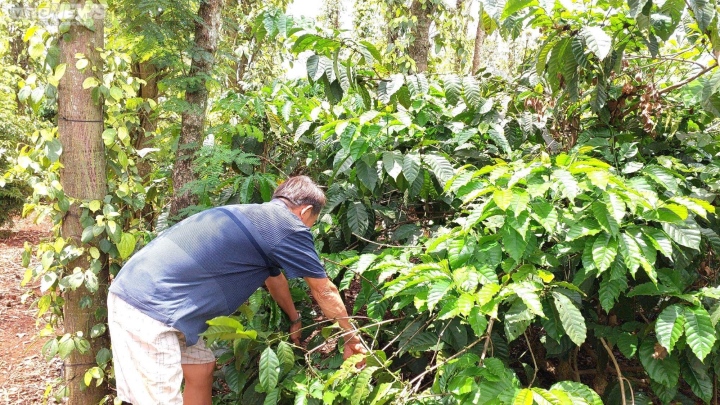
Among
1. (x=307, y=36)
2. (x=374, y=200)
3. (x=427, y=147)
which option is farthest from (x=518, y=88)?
(x=307, y=36)

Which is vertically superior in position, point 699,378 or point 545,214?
point 545,214

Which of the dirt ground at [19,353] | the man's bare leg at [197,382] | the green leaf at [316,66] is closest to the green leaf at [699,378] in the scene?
the green leaf at [316,66]

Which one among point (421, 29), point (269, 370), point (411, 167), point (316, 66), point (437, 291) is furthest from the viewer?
point (421, 29)

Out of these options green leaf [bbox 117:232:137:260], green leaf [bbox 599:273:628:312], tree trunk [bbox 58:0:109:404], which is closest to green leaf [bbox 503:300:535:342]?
green leaf [bbox 599:273:628:312]

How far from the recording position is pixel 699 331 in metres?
1.68

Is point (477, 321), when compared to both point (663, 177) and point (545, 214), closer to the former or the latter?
point (545, 214)

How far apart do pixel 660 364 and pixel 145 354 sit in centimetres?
203

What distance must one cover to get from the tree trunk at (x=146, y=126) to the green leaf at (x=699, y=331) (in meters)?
2.89

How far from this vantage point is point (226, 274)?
230 cm

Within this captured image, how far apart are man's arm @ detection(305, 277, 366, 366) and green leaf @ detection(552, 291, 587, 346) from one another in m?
0.89

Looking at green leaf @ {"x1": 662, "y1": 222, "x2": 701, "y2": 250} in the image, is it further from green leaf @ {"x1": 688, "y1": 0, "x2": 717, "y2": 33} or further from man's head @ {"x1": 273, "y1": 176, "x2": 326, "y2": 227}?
man's head @ {"x1": 273, "y1": 176, "x2": 326, "y2": 227}

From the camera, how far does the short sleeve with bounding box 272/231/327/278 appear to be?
7.45 ft

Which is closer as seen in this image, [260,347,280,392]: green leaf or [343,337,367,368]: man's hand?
[260,347,280,392]: green leaf

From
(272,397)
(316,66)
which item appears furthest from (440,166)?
(272,397)
